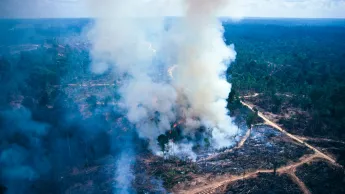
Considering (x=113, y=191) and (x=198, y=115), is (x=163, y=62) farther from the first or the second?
(x=113, y=191)

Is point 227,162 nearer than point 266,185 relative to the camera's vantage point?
No

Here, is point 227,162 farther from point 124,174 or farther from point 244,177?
point 124,174

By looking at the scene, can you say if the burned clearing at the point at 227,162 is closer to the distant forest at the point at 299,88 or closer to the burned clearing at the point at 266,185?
the burned clearing at the point at 266,185

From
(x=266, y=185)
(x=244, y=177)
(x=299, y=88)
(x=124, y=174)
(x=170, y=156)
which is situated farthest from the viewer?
(x=299, y=88)

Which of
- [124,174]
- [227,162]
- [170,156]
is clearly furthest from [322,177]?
[124,174]

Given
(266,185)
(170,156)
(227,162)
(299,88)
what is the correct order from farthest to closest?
(299,88) < (170,156) < (227,162) < (266,185)

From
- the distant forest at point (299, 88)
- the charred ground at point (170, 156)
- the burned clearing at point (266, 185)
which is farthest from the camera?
the distant forest at point (299, 88)

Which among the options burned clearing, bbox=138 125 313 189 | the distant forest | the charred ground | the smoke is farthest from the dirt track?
the distant forest

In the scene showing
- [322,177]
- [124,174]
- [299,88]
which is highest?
[299,88]

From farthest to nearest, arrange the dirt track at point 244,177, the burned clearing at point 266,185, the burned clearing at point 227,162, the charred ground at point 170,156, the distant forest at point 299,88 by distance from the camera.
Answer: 1. the distant forest at point 299,88
2. the burned clearing at point 227,162
3. the charred ground at point 170,156
4. the dirt track at point 244,177
5. the burned clearing at point 266,185

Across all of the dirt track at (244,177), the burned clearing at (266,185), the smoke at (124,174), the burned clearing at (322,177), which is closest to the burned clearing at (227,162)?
the dirt track at (244,177)

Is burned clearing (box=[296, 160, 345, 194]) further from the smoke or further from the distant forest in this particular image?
the smoke

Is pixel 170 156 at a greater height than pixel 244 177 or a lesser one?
greater
